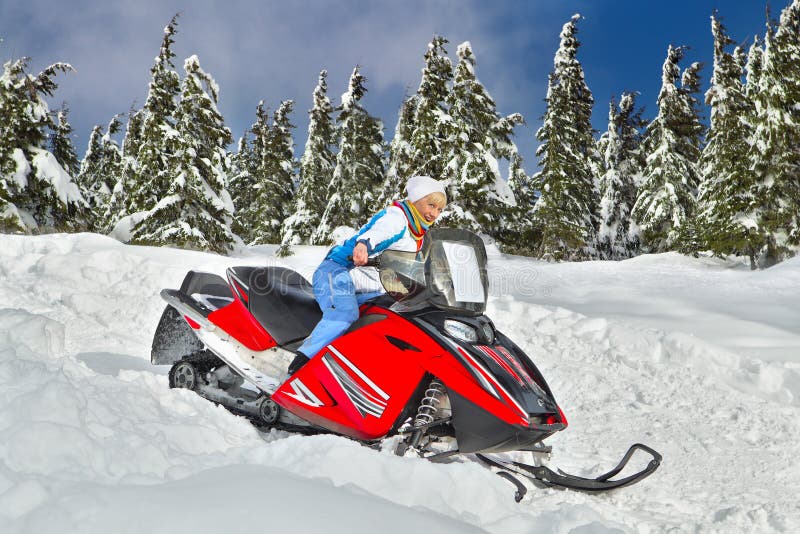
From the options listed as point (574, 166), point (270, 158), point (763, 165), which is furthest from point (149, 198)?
point (763, 165)

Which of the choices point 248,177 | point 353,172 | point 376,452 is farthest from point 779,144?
point 248,177

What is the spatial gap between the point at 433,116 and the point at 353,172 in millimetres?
7273

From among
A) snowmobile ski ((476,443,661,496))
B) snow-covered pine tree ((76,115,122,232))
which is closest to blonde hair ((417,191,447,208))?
snowmobile ski ((476,443,661,496))

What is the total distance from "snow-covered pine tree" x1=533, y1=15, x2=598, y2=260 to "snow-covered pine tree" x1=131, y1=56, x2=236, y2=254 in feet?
44.1

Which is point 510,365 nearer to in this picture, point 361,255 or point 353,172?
point 361,255

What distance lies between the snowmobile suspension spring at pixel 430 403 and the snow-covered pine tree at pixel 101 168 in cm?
3602

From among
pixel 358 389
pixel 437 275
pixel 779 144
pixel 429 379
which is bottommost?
pixel 358 389

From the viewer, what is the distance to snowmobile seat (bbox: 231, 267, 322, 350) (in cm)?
411

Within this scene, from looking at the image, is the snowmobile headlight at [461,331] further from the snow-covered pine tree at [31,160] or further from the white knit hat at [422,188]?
the snow-covered pine tree at [31,160]

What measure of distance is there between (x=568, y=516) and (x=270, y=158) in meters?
30.9

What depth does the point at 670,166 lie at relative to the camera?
24.8 metres

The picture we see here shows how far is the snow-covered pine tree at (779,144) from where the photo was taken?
1727 cm

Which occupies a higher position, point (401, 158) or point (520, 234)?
point (401, 158)

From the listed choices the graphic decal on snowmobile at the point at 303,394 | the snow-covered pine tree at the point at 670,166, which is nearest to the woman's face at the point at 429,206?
the graphic decal on snowmobile at the point at 303,394
